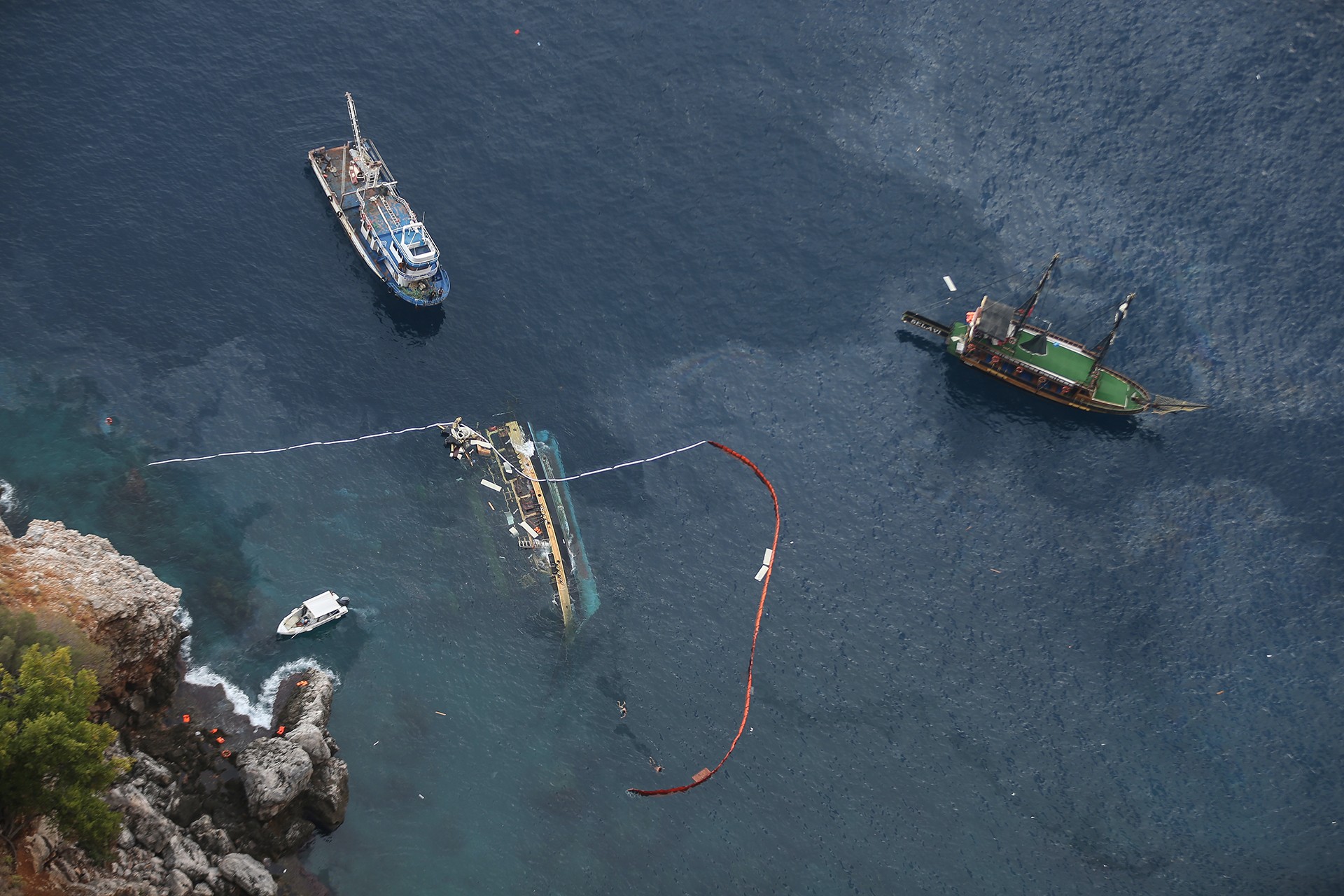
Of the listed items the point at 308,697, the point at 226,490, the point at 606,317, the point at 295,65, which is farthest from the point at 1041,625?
the point at 295,65

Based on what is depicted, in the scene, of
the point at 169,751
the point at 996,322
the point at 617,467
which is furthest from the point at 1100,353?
the point at 169,751

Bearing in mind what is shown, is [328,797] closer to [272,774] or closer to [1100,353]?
[272,774]

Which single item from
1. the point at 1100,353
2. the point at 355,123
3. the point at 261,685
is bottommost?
the point at 261,685

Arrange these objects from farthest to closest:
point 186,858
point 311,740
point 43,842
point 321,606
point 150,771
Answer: point 321,606 → point 311,740 → point 150,771 → point 186,858 → point 43,842

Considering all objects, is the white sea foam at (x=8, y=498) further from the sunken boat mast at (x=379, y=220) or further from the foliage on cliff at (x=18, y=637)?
the sunken boat mast at (x=379, y=220)

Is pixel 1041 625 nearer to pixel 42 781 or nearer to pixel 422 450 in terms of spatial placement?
pixel 422 450

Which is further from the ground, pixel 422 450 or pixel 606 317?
pixel 606 317

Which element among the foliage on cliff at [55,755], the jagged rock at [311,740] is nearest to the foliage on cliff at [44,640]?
the foliage on cliff at [55,755]
